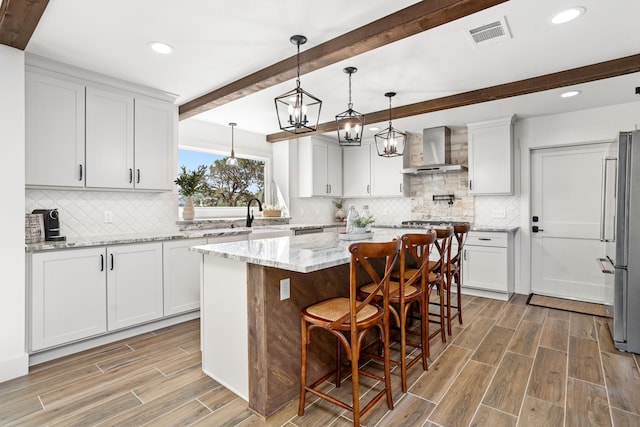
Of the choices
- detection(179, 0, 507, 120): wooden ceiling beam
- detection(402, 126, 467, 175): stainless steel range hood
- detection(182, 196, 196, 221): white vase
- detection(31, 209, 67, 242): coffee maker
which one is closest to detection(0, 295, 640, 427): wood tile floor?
detection(31, 209, 67, 242): coffee maker

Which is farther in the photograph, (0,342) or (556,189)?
(556,189)

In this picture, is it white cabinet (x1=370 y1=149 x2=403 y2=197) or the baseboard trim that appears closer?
the baseboard trim

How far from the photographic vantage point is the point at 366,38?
231 cm

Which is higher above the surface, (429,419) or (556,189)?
(556,189)

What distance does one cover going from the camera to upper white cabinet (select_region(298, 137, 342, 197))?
5672mm

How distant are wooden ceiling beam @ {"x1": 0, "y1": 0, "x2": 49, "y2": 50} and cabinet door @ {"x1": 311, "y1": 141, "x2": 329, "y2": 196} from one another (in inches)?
153

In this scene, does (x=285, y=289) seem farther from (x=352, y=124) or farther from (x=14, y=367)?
(x=14, y=367)

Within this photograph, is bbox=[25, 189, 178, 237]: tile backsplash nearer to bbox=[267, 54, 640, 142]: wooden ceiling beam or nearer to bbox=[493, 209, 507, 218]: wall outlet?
bbox=[267, 54, 640, 142]: wooden ceiling beam

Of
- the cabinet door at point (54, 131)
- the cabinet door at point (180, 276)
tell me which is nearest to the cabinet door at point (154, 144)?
the cabinet door at point (54, 131)

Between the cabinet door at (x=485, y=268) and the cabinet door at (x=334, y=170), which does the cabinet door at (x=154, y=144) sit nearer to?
the cabinet door at (x=334, y=170)

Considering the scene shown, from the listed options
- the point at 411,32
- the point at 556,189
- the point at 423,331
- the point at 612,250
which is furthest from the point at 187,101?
the point at 556,189

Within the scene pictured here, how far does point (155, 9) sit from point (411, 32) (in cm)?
170

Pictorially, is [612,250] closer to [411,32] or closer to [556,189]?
[556,189]

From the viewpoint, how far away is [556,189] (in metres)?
4.48
